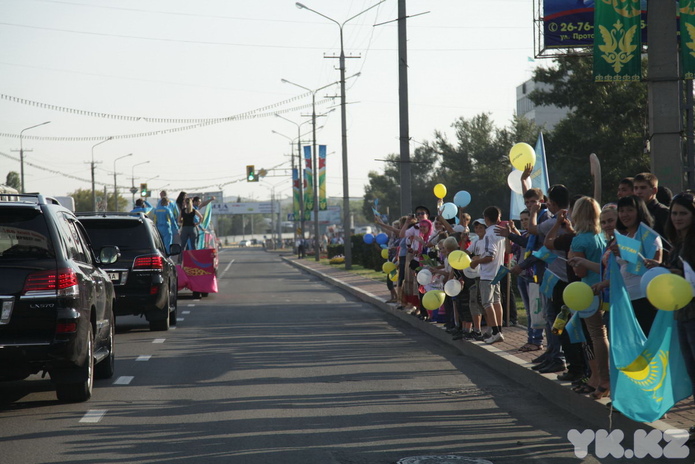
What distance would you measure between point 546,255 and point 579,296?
75.5 inches

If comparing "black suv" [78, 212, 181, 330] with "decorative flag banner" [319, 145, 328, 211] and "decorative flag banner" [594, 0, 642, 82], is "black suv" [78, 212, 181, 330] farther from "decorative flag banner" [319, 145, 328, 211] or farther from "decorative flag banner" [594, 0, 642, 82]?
"decorative flag banner" [319, 145, 328, 211]

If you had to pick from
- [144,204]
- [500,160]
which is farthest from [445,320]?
[500,160]

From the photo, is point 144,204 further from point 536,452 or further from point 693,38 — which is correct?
point 536,452

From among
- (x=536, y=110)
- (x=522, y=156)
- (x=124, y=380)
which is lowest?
(x=124, y=380)

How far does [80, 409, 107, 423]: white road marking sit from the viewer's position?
8.21 m

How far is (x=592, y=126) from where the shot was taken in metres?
41.5

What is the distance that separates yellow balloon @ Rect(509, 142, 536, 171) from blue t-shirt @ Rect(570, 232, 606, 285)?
3603mm

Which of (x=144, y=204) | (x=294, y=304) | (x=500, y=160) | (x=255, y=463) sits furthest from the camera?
(x=500, y=160)

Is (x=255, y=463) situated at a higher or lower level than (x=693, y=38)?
lower

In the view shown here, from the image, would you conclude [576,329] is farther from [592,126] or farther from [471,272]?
[592,126]

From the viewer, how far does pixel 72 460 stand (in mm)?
6672

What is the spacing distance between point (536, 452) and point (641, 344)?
1.12m

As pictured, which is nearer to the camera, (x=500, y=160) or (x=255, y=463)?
(x=255, y=463)

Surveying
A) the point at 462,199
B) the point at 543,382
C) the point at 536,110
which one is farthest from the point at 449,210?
the point at 536,110
